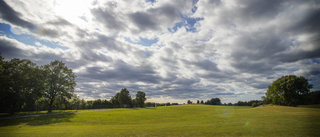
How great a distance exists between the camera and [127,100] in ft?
381

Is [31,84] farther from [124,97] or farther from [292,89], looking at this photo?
[292,89]

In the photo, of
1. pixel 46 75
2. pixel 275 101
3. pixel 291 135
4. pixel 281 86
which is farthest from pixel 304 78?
pixel 46 75

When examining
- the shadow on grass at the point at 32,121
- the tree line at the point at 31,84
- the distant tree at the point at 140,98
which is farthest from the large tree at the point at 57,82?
the distant tree at the point at 140,98

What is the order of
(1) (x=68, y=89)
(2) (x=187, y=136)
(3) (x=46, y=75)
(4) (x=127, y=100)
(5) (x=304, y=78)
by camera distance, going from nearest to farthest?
(2) (x=187, y=136), (3) (x=46, y=75), (1) (x=68, y=89), (5) (x=304, y=78), (4) (x=127, y=100)

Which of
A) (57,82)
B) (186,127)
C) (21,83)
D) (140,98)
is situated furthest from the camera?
(140,98)

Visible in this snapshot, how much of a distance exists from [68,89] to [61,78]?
15.6ft

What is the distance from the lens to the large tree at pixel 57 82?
4791 centimetres

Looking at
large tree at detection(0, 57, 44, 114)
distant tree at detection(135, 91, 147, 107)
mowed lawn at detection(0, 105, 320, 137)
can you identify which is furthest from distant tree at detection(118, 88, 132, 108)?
mowed lawn at detection(0, 105, 320, 137)

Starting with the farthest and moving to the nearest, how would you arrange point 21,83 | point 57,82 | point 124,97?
point 124,97 < point 57,82 < point 21,83

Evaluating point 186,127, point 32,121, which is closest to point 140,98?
point 32,121

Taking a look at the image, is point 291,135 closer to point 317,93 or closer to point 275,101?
point 275,101

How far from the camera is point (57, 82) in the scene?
4875 cm

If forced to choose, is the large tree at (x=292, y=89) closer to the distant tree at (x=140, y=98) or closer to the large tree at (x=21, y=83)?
the large tree at (x=21, y=83)

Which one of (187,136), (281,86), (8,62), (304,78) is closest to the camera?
(187,136)
